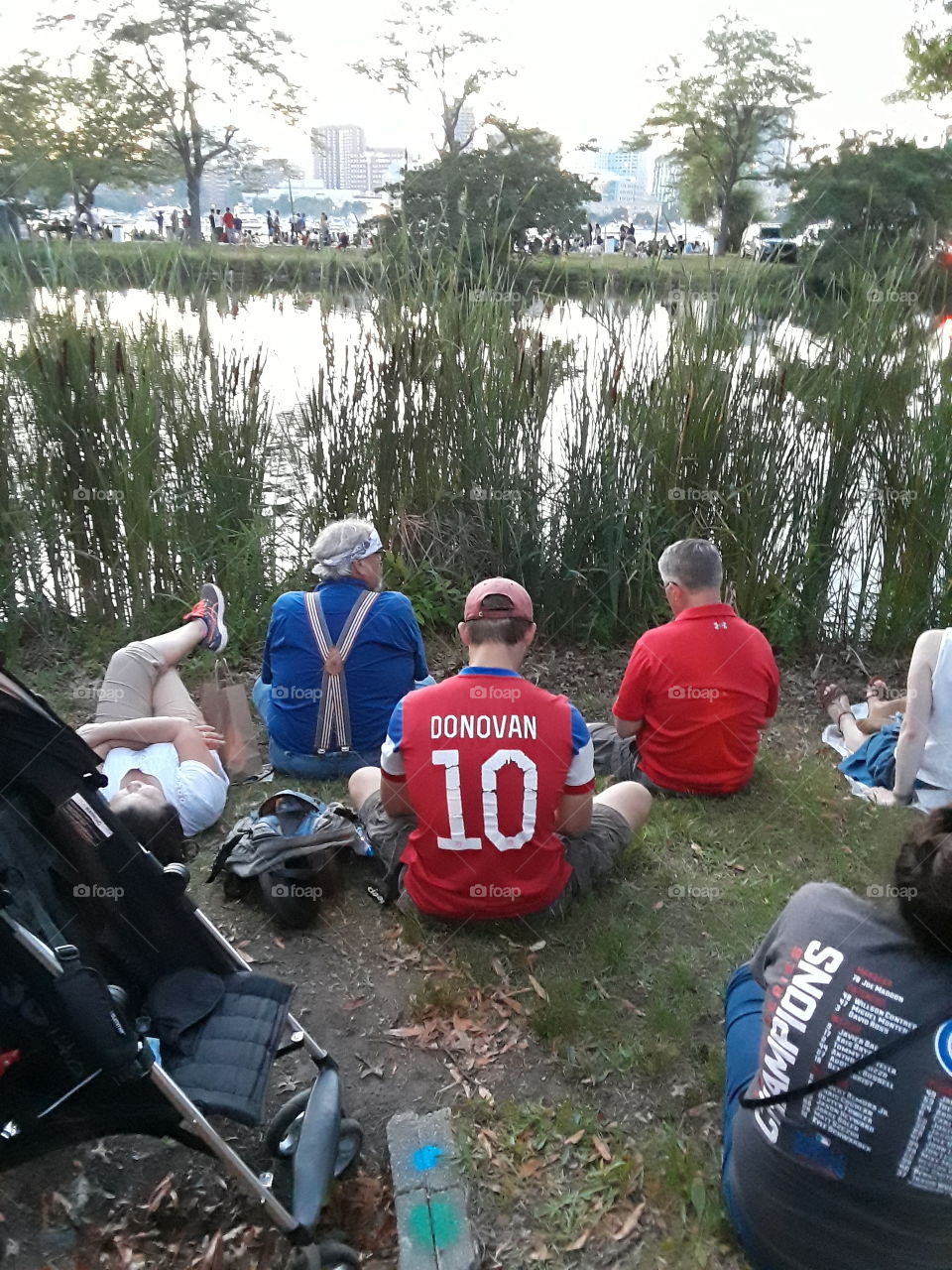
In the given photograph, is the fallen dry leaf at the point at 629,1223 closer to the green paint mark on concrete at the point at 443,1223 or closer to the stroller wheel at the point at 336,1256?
the green paint mark on concrete at the point at 443,1223

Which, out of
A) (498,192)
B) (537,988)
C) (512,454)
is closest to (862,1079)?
(537,988)

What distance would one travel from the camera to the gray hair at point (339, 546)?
323 centimetres

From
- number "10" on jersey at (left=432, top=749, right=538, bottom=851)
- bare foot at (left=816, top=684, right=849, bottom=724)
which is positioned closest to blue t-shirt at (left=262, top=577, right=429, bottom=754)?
number "10" on jersey at (left=432, top=749, right=538, bottom=851)

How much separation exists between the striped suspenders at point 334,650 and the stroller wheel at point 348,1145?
1.56 m

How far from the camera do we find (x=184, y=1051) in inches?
69.3

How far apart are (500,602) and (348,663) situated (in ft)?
3.28

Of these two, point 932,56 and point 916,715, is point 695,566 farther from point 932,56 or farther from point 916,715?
point 932,56

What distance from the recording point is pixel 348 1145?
6.06ft

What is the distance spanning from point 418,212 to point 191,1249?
178 inches

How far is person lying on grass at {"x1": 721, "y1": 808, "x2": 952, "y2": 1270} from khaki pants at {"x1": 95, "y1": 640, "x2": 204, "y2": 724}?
2.27m

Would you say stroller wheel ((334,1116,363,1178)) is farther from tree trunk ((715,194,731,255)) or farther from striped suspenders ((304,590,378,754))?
tree trunk ((715,194,731,255))

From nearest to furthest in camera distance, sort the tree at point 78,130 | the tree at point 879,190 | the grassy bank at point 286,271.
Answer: the grassy bank at point 286,271 → the tree at point 78,130 → the tree at point 879,190

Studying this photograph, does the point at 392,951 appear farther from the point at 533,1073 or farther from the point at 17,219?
the point at 17,219

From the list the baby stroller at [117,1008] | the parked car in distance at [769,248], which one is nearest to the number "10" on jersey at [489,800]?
the baby stroller at [117,1008]
